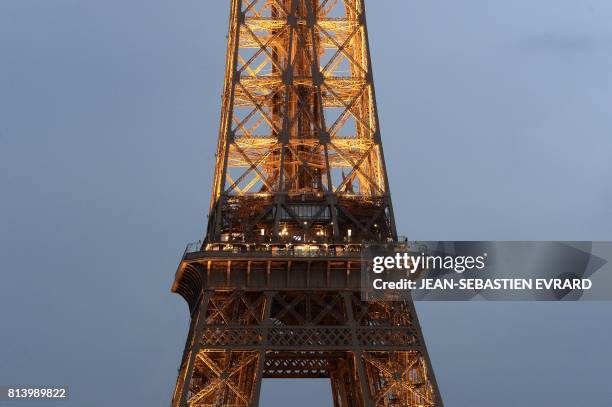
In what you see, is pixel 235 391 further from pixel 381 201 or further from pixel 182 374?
pixel 381 201

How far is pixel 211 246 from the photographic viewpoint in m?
69.1

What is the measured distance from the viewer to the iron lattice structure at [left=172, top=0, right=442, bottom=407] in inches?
2645

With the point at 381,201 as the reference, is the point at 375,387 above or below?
below

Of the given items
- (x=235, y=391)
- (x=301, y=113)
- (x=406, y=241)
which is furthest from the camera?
(x=301, y=113)

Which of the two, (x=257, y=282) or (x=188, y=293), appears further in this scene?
(x=188, y=293)

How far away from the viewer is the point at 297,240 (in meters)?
70.2

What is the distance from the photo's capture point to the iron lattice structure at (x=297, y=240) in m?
67.2

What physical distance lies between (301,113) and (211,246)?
10898 millimetres

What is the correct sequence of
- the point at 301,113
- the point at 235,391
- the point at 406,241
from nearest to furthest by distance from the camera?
1. the point at 235,391
2. the point at 406,241
3. the point at 301,113

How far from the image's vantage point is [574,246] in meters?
70.6

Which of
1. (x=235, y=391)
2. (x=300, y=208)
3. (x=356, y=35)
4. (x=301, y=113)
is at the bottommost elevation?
(x=235, y=391)

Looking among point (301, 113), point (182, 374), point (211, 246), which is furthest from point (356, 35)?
point (182, 374)

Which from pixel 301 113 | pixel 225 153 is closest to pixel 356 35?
pixel 301 113

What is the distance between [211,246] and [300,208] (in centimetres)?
563
